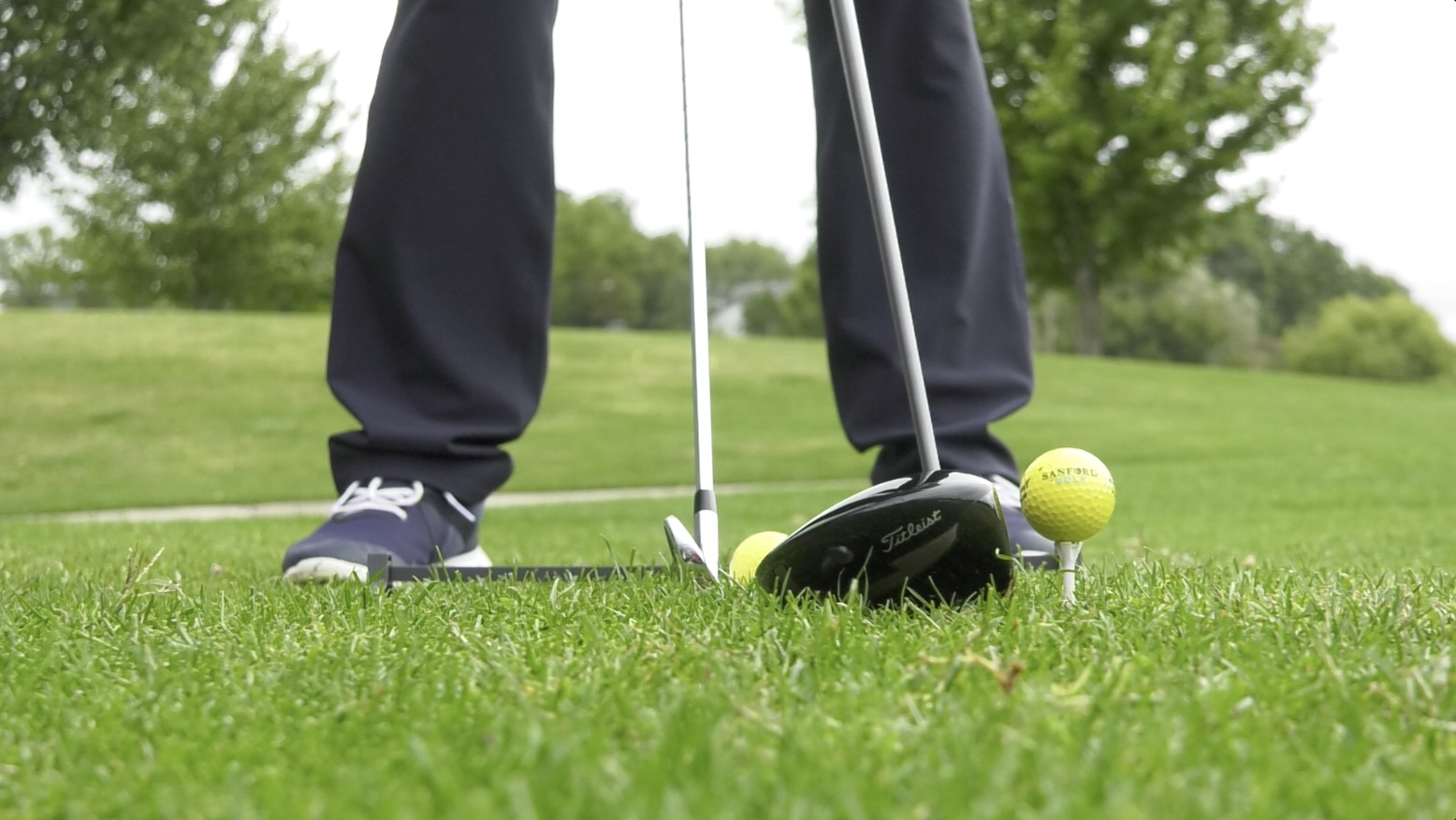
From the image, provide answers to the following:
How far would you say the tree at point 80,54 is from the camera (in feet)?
38.5

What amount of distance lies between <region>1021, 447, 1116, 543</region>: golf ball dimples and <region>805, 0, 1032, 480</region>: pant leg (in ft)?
2.58

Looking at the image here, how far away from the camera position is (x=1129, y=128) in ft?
73.5

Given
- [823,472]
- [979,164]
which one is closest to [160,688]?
[979,164]

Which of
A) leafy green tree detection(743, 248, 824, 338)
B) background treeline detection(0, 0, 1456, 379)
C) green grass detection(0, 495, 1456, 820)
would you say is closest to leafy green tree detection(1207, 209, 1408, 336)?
leafy green tree detection(743, 248, 824, 338)

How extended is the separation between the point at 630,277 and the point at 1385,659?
5364 centimetres

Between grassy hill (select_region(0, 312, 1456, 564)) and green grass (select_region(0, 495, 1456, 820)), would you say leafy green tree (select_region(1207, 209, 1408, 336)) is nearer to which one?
grassy hill (select_region(0, 312, 1456, 564))

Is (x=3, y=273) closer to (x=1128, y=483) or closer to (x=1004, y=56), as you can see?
(x=1004, y=56)

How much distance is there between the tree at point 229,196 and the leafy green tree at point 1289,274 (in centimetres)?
4115

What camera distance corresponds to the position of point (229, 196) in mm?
25281

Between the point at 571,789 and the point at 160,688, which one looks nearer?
the point at 571,789

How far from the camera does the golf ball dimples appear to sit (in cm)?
157

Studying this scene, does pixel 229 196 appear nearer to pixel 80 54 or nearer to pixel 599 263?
pixel 80 54

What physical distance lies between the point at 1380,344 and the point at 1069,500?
49905 millimetres

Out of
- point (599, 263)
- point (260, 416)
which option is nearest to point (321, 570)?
point (260, 416)
